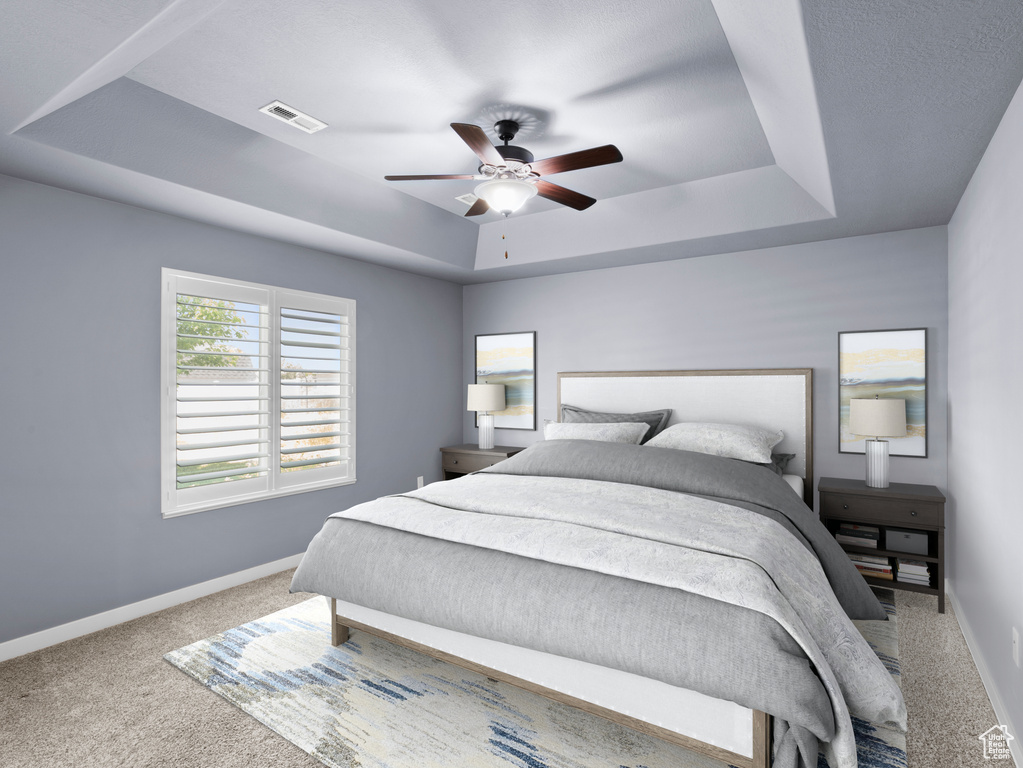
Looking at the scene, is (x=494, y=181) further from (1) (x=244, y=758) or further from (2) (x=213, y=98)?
(1) (x=244, y=758)

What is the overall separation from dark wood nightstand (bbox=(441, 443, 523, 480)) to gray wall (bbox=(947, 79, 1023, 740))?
2950mm

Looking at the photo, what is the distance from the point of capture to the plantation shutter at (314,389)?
3846 millimetres

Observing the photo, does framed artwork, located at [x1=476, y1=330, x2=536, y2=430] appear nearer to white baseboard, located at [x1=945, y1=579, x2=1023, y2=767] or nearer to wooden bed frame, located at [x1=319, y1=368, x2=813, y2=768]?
wooden bed frame, located at [x1=319, y1=368, x2=813, y2=768]

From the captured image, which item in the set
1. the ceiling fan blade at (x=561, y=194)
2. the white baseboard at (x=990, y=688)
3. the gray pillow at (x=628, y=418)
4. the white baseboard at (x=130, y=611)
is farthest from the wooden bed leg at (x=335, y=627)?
the white baseboard at (x=990, y=688)

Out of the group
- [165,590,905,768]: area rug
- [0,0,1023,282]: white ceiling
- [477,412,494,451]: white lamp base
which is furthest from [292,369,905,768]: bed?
[477,412,494,451]: white lamp base

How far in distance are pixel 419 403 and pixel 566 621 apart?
3.26 meters

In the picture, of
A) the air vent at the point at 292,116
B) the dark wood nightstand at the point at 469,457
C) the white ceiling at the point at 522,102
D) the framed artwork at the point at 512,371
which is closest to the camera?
the white ceiling at the point at 522,102

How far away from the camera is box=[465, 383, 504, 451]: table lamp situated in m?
4.91

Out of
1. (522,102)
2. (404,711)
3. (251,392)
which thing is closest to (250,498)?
(251,392)

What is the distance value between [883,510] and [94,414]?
4.33 m

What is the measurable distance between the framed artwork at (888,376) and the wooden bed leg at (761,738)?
249 cm

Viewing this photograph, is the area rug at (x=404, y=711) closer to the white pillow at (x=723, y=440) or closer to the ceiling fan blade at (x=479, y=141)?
the white pillow at (x=723, y=440)

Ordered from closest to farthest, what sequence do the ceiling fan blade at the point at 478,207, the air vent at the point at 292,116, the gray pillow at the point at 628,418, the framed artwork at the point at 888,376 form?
1. the air vent at the point at 292,116
2. the ceiling fan blade at the point at 478,207
3. the framed artwork at the point at 888,376
4. the gray pillow at the point at 628,418

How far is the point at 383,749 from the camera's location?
1952 millimetres
